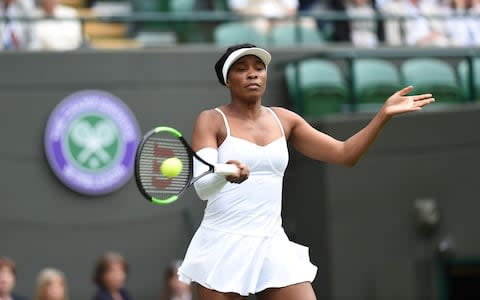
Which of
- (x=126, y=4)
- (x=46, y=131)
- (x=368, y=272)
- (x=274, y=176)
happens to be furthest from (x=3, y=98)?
(x=274, y=176)

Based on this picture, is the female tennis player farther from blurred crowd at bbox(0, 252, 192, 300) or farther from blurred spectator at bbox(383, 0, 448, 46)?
blurred spectator at bbox(383, 0, 448, 46)

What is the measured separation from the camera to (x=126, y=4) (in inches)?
548

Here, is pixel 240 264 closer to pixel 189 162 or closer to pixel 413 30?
pixel 189 162

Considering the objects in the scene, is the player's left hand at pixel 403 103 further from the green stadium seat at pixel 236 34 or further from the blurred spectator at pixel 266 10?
→ the blurred spectator at pixel 266 10

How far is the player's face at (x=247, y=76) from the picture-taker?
6.35 metres

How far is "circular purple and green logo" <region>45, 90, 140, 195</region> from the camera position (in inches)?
478

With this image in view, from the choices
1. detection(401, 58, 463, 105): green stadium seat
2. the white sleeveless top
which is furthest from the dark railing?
the white sleeveless top

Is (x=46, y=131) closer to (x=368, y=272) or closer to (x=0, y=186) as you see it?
(x=0, y=186)

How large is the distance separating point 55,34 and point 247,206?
6.58m

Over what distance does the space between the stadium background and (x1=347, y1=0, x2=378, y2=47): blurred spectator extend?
1.04 m

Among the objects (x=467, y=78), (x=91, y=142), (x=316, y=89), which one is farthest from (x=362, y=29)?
(x=91, y=142)

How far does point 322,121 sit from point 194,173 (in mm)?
6023

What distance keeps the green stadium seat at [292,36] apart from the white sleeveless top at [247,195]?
6882mm

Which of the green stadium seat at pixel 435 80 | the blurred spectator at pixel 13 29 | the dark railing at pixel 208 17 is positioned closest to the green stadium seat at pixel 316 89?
the dark railing at pixel 208 17
